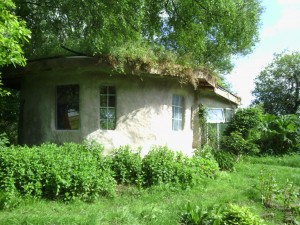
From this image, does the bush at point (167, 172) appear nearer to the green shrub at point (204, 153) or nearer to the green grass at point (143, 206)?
the green grass at point (143, 206)

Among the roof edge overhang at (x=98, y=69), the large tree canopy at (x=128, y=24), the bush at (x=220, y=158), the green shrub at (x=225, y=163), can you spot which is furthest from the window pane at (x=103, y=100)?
the green shrub at (x=225, y=163)

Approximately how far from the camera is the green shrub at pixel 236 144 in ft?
45.8

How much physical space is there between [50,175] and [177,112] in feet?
18.3

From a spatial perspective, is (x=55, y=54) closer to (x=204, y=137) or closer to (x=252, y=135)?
(x=204, y=137)

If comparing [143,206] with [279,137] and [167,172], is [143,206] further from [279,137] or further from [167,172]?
[279,137]

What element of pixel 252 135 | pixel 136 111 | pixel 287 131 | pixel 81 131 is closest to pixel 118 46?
pixel 136 111

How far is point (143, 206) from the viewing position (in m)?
6.98

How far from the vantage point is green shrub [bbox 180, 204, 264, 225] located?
5477 mm

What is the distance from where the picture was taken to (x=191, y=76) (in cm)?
1055

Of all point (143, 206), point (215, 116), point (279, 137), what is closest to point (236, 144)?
point (215, 116)

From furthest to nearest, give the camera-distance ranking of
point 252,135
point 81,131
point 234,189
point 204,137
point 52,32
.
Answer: point 252,135, point 204,137, point 52,32, point 81,131, point 234,189

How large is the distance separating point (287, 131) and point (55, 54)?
1230 cm

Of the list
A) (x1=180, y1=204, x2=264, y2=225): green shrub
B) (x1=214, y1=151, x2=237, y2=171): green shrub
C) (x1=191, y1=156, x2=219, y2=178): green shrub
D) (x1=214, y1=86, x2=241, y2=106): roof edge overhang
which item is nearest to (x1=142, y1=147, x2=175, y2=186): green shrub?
(x1=191, y1=156, x2=219, y2=178): green shrub

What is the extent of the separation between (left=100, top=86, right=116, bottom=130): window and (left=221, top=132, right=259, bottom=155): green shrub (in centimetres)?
593
